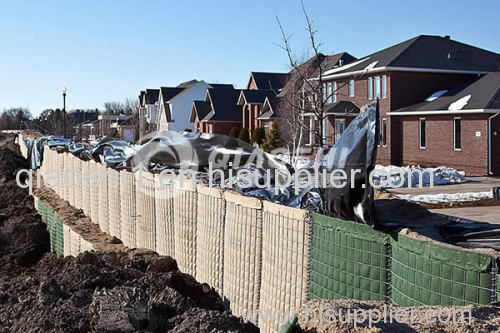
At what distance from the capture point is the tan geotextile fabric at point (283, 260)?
225 inches

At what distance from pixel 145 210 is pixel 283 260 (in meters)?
4.90

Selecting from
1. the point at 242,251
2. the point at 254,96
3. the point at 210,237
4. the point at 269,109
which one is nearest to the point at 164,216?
the point at 210,237

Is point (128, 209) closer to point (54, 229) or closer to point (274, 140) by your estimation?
point (54, 229)

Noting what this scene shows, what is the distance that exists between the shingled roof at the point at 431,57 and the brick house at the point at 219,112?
1916 centimetres

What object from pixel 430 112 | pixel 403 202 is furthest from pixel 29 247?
pixel 430 112

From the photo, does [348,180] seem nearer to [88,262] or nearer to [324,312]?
[324,312]

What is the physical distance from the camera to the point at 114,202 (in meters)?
12.3

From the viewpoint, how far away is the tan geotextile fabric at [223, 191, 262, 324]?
21.9ft

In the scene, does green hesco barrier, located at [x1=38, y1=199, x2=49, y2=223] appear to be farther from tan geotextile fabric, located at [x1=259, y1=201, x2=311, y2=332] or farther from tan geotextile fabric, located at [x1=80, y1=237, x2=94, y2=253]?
tan geotextile fabric, located at [x1=259, y1=201, x2=311, y2=332]

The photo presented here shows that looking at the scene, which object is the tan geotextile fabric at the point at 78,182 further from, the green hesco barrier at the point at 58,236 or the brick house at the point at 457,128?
the brick house at the point at 457,128

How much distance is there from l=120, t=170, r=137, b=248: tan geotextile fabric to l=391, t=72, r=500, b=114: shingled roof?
719 inches

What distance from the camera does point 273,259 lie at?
6250 mm

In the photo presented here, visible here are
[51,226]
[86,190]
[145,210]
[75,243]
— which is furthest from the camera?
[86,190]

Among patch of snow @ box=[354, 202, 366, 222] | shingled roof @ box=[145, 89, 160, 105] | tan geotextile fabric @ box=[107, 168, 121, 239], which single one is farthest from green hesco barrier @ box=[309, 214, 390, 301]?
shingled roof @ box=[145, 89, 160, 105]
